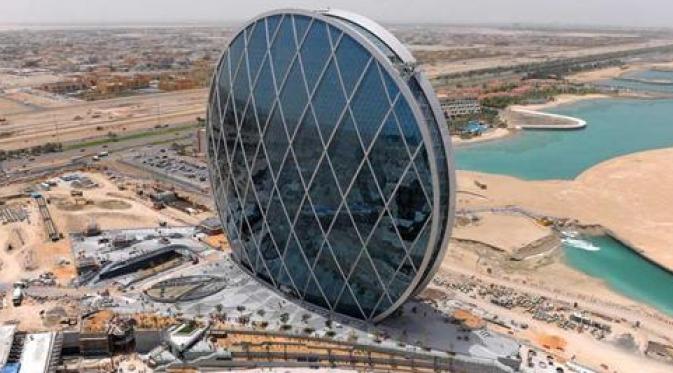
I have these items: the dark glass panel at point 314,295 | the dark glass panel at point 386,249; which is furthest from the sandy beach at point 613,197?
the dark glass panel at point 314,295

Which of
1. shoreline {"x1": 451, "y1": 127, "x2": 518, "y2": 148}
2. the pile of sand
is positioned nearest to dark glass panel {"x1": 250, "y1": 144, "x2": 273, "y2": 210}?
the pile of sand

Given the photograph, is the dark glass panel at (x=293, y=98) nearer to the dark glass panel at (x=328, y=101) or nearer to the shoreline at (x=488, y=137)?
the dark glass panel at (x=328, y=101)

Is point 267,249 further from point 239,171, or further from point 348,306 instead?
point 348,306

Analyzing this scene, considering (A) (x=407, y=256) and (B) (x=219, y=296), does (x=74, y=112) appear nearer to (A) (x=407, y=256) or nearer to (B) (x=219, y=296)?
(B) (x=219, y=296)

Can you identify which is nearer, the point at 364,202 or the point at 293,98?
the point at 364,202

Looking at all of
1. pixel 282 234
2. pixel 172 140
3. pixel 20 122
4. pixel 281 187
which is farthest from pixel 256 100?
pixel 20 122

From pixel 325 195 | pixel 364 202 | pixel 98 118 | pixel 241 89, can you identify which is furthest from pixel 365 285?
pixel 98 118

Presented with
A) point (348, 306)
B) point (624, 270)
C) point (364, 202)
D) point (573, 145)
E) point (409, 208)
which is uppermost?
point (409, 208)

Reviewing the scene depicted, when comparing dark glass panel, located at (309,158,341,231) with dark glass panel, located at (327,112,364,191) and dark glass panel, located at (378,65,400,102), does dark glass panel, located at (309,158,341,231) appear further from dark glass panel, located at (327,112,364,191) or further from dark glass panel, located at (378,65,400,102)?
dark glass panel, located at (378,65,400,102)
